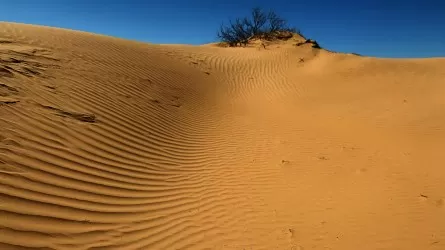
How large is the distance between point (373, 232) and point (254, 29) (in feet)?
74.3

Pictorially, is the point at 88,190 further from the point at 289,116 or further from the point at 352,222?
the point at 289,116

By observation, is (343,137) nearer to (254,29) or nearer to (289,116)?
(289,116)

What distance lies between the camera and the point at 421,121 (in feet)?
30.6

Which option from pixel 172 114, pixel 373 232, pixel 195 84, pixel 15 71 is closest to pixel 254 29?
pixel 195 84

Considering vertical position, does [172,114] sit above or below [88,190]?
above

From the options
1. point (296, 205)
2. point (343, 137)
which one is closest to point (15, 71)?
point (296, 205)

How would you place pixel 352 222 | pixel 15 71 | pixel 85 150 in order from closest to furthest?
pixel 352 222, pixel 85 150, pixel 15 71

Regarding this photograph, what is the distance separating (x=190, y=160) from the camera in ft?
22.0

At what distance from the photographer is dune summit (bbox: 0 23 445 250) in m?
4.09

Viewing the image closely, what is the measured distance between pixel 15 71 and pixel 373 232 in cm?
663

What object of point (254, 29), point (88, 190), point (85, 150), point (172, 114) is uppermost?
point (254, 29)

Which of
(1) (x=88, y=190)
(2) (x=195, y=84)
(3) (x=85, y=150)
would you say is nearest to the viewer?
(1) (x=88, y=190)

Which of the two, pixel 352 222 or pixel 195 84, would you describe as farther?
pixel 195 84

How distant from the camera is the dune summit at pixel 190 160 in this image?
409 centimetres
